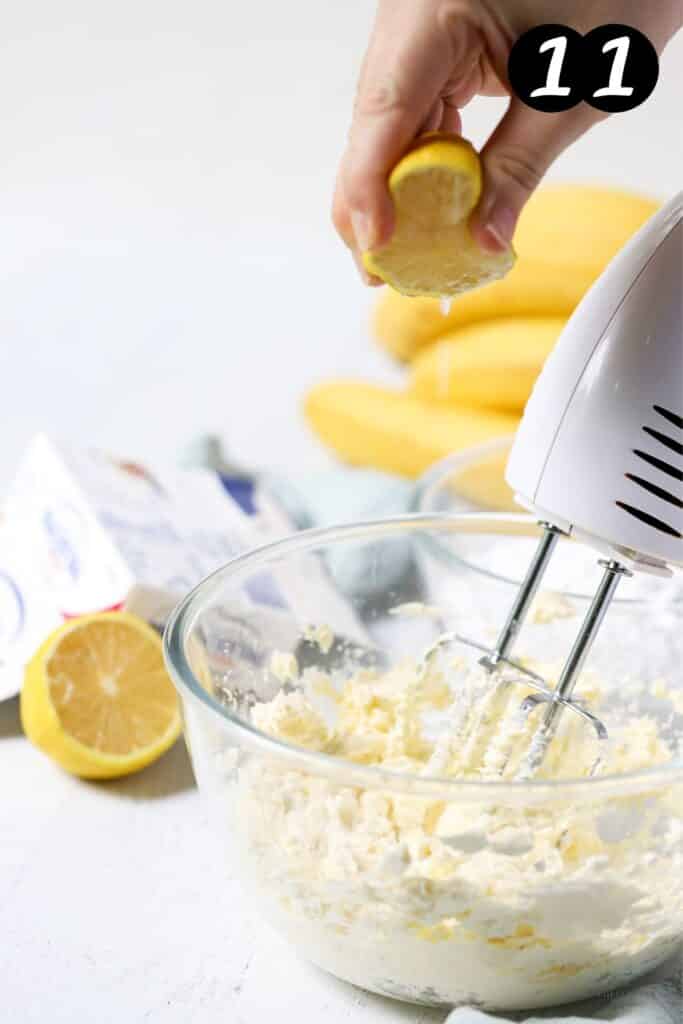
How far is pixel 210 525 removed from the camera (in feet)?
3.70

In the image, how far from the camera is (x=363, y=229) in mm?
622

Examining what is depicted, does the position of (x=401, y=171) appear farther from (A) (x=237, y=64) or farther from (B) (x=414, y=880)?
(A) (x=237, y=64)

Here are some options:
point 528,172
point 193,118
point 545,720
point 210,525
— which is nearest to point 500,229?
point 528,172

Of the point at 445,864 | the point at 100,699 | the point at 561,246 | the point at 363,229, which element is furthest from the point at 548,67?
the point at 561,246

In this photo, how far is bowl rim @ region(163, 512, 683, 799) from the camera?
1.90ft

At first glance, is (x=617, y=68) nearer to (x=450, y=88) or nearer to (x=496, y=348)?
(x=450, y=88)

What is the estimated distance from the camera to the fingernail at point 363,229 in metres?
0.62

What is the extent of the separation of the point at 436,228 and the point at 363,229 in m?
0.04

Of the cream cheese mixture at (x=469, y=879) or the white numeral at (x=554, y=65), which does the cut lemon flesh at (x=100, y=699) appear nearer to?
the cream cheese mixture at (x=469, y=879)

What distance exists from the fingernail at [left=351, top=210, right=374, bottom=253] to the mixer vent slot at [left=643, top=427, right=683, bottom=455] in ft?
0.52

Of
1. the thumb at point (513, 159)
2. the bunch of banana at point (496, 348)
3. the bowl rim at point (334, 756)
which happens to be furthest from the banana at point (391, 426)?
the thumb at point (513, 159)

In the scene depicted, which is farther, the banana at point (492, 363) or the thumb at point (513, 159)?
the banana at point (492, 363)

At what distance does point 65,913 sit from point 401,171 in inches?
18.9

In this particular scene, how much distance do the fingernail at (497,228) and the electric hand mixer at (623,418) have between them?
0.17ft
